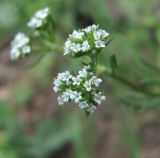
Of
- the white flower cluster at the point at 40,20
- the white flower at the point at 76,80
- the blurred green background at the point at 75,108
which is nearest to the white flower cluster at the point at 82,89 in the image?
the white flower at the point at 76,80

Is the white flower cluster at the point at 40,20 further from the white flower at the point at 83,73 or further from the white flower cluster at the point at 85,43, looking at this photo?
the white flower at the point at 83,73

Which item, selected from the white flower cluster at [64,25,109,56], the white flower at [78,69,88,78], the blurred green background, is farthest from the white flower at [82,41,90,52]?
the blurred green background

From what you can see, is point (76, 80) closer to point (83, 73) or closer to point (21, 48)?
point (83, 73)

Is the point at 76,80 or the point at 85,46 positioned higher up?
the point at 85,46

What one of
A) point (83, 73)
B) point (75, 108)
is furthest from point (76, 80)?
point (75, 108)

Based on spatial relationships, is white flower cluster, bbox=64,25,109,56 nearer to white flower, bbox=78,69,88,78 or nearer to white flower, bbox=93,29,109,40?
white flower, bbox=93,29,109,40

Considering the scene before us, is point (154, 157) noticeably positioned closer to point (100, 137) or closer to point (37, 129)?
point (100, 137)
